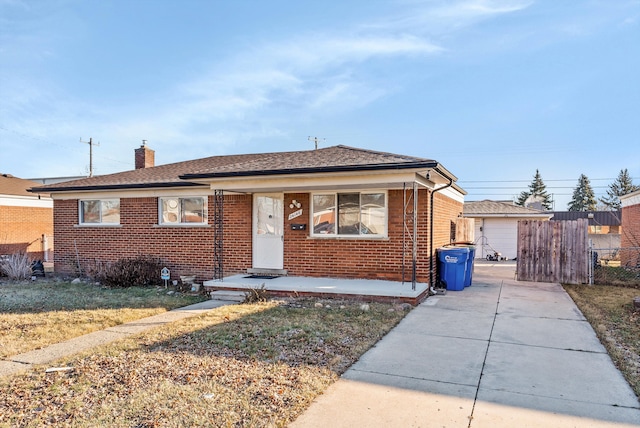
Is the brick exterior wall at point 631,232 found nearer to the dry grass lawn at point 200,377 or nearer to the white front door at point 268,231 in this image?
the white front door at point 268,231

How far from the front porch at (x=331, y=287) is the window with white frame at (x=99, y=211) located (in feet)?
16.1

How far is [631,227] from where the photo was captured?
56.8ft

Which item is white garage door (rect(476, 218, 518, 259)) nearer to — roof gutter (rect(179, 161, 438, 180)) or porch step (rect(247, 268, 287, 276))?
porch step (rect(247, 268, 287, 276))

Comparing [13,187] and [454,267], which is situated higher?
[13,187]

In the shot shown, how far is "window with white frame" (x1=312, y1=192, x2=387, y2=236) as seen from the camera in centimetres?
1030

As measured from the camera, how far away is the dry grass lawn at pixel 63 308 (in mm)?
6368

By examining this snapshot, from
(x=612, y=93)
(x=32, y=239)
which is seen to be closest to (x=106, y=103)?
(x=32, y=239)

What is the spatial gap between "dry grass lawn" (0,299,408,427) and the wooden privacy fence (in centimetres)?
786

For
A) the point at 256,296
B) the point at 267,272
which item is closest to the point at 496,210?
the point at 267,272

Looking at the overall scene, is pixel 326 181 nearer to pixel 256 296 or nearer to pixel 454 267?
pixel 256 296

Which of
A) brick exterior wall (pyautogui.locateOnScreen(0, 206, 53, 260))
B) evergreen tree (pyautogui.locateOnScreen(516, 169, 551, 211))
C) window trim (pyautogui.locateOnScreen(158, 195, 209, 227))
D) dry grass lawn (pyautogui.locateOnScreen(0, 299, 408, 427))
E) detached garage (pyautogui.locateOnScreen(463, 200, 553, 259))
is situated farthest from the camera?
evergreen tree (pyautogui.locateOnScreen(516, 169, 551, 211))

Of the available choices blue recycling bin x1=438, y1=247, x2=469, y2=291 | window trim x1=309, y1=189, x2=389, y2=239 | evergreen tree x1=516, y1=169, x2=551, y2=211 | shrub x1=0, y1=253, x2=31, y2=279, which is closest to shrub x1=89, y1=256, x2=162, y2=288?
shrub x1=0, y1=253, x2=31, y2=279

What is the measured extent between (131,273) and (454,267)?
8885 mm

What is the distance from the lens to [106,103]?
1792cm
